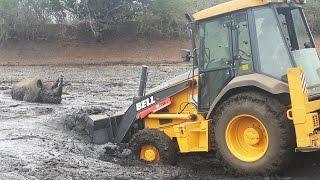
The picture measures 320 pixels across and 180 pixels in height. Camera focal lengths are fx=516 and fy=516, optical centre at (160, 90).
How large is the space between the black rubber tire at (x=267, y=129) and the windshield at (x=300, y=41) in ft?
2.94

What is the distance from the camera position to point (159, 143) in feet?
27.5

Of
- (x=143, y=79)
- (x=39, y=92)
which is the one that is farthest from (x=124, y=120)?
(x=39, y=92)

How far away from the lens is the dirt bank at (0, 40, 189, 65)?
31.7m

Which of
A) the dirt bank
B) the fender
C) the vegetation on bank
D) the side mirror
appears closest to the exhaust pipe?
the side mirror

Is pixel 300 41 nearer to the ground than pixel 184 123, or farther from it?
farther from it

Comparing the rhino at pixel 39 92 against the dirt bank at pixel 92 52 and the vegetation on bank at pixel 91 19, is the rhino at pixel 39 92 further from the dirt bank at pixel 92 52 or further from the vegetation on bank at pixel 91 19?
the vegetation on bank at pixel 91 19

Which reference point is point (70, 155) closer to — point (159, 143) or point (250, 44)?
point (159, 143)

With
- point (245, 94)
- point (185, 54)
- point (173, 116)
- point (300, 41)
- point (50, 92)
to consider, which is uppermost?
point (300, 41)

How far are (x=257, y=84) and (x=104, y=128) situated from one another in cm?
388

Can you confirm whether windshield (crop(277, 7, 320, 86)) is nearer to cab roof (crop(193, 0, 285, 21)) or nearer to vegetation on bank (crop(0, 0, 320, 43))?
cab roof (crop(193, 0, 285, 21))

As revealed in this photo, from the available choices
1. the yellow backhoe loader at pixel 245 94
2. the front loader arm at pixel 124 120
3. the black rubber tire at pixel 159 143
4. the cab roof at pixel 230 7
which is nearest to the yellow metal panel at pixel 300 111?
the yellow backhoe loader at pixel 245 94

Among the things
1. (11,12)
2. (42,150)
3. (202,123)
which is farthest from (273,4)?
(11,12)

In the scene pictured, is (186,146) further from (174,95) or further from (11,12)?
(11,12)

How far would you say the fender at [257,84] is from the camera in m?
6.79
